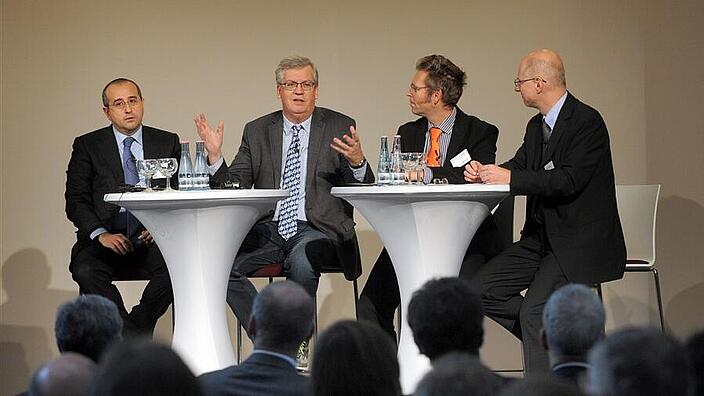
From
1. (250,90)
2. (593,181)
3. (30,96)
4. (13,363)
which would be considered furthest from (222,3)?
(593,181)

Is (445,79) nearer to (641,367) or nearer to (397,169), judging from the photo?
(397,169)

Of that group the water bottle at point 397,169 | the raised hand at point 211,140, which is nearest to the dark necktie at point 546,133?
the water bottle at point 397,169

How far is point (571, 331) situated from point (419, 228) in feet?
6.28

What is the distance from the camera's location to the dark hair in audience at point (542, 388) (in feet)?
5.19

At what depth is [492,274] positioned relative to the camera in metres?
4.75

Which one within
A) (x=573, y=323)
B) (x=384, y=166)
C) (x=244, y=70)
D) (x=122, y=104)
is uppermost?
(x=244, y=70)

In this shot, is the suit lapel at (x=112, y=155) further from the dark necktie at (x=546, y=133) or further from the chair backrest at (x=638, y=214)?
the chair backrest at (x=638, y=214)

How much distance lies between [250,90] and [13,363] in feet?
7.11

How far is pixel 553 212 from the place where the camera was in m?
4.62

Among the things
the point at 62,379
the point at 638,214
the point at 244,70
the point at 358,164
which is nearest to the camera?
the point at 62,379

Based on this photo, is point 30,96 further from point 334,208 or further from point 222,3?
point 334,208

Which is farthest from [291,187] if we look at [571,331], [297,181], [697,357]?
[697,357]

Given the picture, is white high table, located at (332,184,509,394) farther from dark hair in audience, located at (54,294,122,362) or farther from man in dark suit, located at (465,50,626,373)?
dark hair in audience, located at (54,294,122,362)

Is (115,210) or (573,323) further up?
(115,210)
